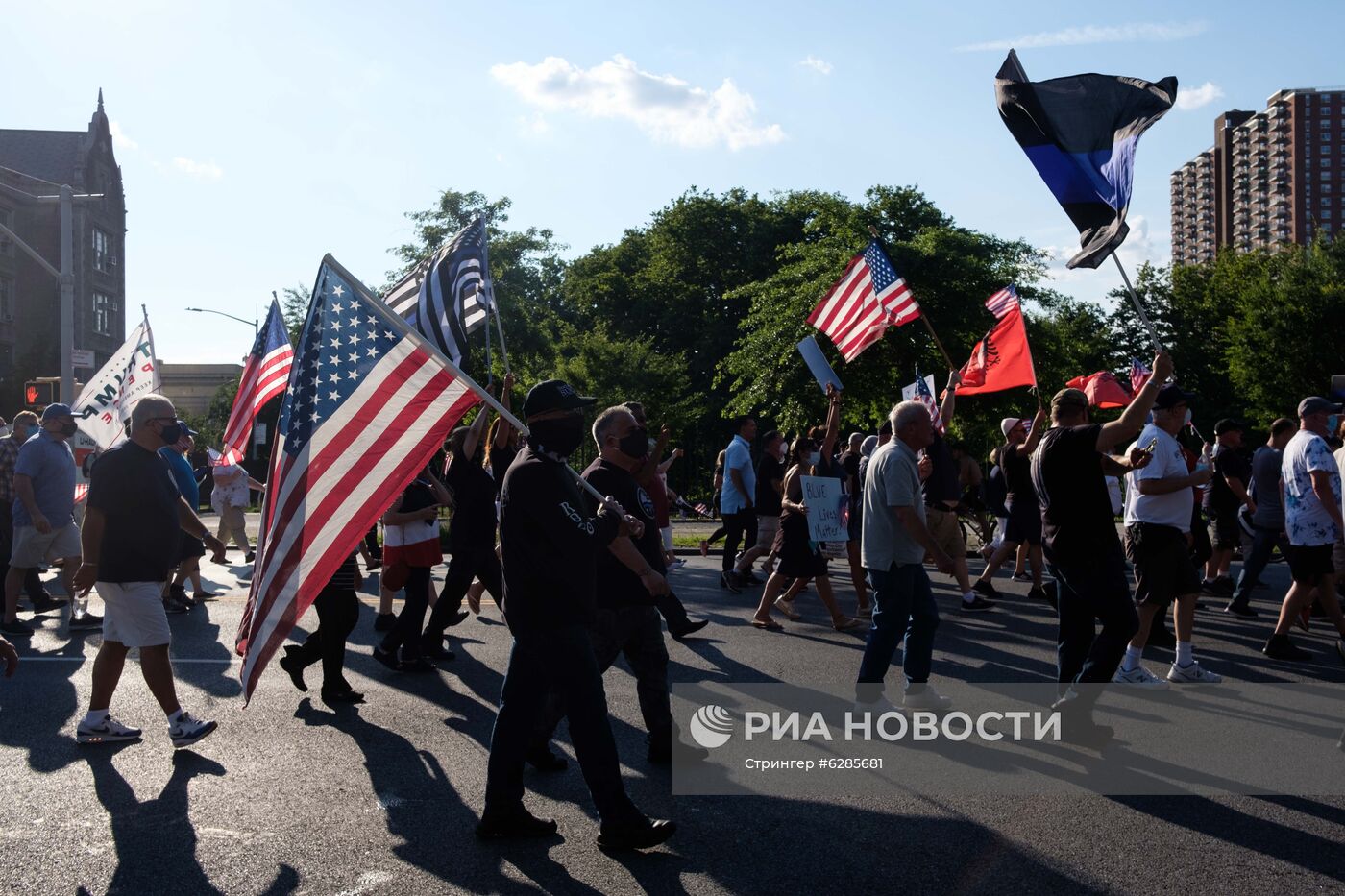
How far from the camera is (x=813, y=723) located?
22.0ft

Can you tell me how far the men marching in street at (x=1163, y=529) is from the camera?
24.0ft

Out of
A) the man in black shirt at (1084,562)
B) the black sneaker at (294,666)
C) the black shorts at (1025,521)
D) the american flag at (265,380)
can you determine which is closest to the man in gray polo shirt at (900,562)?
the man in black shirt at (1084,562)

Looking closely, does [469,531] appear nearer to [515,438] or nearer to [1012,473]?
[515,438]

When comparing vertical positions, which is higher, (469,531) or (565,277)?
(565,277)

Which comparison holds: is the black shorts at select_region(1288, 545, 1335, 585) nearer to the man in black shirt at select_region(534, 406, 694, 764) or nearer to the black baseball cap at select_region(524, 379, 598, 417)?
the man in black shirt at select_region(534, 406, 694, 764)

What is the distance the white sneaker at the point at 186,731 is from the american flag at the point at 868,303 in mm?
7936

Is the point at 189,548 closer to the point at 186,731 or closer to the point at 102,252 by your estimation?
the point at 186,731

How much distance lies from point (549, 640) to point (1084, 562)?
2.93 meters

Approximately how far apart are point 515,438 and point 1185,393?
16.3 feet

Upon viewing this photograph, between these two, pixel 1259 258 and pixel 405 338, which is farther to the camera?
pixel 1259 258

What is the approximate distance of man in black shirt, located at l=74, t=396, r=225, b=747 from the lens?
20.2ft

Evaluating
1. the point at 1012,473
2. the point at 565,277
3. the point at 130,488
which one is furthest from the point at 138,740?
the point at 565,277

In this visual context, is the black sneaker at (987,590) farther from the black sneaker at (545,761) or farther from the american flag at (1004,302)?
the black sneaker at (545,761)

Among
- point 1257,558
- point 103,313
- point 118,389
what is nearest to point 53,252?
point 103,313
